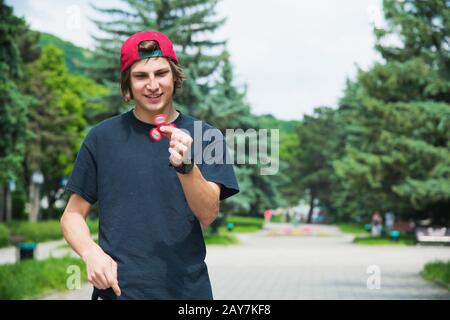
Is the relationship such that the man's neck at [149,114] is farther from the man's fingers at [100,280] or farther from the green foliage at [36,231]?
the green foliage at [36,231]

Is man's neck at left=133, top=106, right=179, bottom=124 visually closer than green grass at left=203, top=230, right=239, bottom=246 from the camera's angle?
Yes

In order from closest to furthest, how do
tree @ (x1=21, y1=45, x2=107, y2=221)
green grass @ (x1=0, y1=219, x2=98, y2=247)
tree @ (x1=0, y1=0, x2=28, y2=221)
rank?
tree @ (x1=0, y1=0, x2=28, y2=221)
green grass @ (x1=0, y1=219, x2=98, y2=247)
tree @ (x1=21, y1=45, x2=107, y2=221)

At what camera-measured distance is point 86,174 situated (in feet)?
8.39

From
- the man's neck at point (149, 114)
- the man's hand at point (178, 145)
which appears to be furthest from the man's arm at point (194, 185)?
the man's neck at point (149, 114)

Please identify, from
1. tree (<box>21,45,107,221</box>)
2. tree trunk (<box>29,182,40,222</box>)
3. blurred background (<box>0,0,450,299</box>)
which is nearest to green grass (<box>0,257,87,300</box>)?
blurred background (<box>0,0,450,299</box>)

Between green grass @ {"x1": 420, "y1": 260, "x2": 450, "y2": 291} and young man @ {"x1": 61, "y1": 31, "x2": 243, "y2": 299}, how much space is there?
11.4 meters

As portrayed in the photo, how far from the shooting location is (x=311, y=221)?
9019 centimetres

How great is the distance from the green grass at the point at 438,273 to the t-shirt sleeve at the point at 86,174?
1142cm

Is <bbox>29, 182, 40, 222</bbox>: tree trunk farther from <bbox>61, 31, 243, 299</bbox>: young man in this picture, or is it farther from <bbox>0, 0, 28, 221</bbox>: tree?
<bbox>61, 31, 243, 299</bbox>: young man

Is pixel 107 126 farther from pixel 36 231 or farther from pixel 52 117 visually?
pixel 52 117

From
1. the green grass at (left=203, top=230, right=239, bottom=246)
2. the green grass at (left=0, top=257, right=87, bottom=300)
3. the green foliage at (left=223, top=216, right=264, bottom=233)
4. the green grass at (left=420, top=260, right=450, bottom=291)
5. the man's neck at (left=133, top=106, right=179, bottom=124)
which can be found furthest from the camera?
the green foliage at (left=223, top=216, right=264, bottom=233)

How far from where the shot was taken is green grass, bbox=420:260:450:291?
13766mm

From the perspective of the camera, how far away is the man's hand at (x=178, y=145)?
→ 7.07ft
